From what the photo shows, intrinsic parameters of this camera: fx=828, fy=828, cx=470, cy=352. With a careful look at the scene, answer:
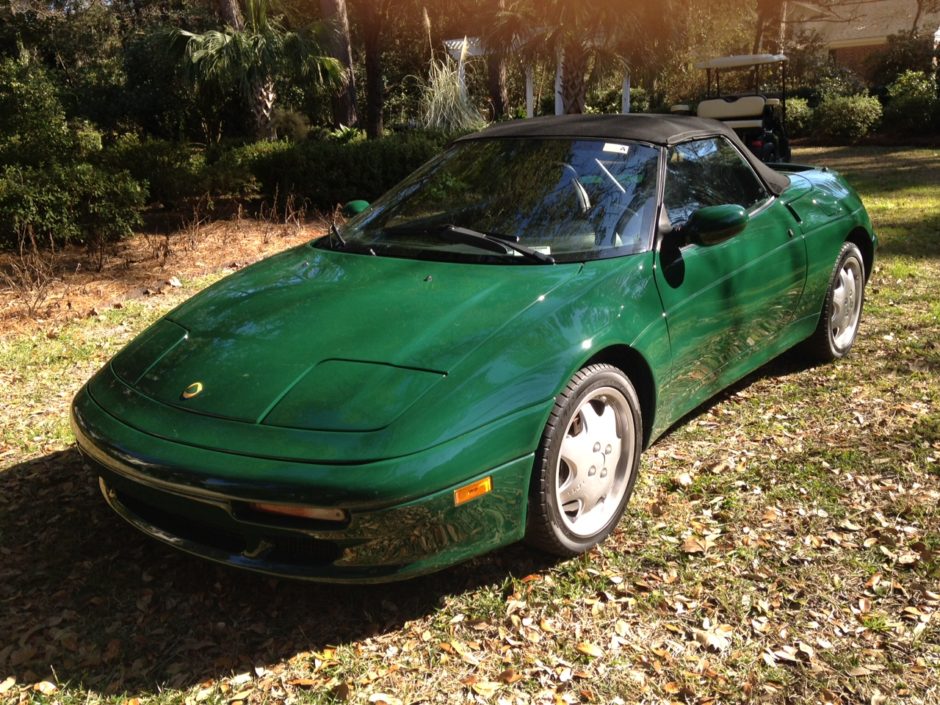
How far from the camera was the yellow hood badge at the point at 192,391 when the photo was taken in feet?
8.98

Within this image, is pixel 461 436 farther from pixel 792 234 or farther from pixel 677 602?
pixel 792 234

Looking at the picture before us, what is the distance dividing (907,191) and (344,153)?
7.59m

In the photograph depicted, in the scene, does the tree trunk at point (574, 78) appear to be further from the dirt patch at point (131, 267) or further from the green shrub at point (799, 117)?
the green shrub at point (799, 117)

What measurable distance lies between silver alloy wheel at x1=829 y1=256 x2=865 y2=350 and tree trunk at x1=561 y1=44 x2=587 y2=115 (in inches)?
314

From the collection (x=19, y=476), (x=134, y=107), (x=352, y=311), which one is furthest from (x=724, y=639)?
(x=134, y=107)

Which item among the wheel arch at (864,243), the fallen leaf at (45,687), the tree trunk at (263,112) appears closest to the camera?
the fallen leaf at (45,687)

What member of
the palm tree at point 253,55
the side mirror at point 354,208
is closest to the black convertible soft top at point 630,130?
the side mirror at point 354,208

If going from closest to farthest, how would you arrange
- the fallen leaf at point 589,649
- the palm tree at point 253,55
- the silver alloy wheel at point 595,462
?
the fallen leaf at point 589,649, the silver alloy wheel at point 595,462, the palm tree at point 253,55

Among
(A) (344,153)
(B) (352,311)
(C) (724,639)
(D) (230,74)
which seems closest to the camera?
(C) (724,639)

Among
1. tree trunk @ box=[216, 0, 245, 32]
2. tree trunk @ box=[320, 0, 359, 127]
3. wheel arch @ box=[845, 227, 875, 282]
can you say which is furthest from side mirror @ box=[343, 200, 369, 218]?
tree trunk @ box=[216, 0, 245, 32]

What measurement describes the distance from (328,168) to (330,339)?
852 cm

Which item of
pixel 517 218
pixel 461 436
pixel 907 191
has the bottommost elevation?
pixel 907 191

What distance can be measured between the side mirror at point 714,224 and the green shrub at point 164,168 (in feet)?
27.9

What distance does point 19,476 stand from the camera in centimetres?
392
